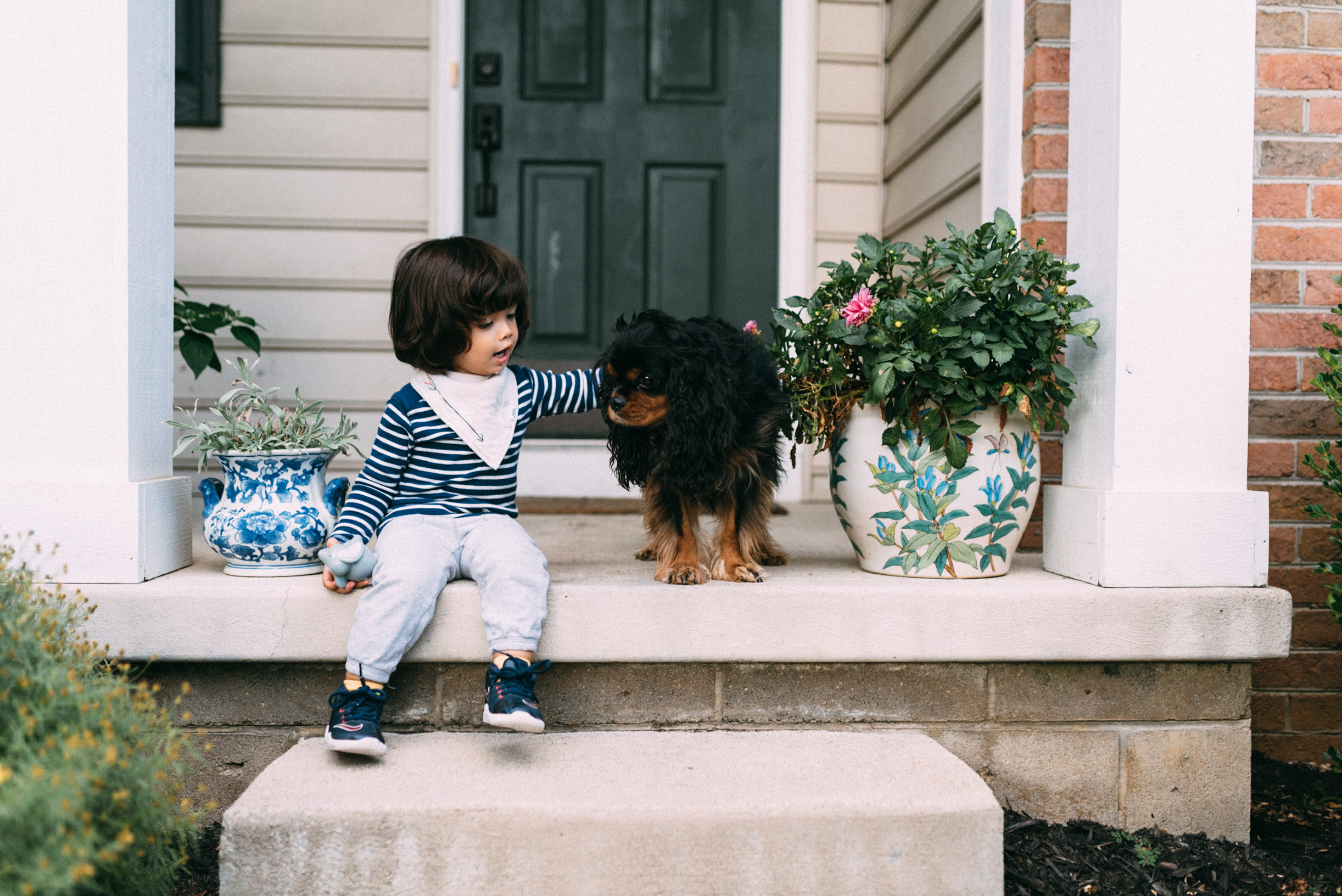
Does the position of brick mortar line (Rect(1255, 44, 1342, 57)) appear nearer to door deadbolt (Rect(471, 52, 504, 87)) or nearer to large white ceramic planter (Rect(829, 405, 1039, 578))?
large white ceramic planter (Rect(829, 405, 1039, 578))

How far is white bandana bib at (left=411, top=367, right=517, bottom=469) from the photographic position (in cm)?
202

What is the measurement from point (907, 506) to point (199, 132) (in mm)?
3215

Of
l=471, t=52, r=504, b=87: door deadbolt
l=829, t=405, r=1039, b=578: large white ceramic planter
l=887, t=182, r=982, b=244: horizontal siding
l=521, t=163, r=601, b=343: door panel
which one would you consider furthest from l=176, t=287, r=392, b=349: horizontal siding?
l=829, t=405, r=1039, b=578: large white ceramic planter

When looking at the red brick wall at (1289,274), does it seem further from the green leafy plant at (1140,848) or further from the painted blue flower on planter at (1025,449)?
the green leafy plant at (1140,848)

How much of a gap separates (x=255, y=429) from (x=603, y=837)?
1160 mm

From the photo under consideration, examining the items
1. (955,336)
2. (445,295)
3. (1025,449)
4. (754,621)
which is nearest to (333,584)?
(445,295)

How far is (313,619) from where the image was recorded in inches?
73.3

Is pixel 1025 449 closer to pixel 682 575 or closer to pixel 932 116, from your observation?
pixel 682 575

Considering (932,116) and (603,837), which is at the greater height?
(932,116)

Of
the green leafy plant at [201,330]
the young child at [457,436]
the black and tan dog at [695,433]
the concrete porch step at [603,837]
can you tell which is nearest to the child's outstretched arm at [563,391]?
the young child at [457,436]

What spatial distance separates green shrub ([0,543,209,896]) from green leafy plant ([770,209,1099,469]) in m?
1.50

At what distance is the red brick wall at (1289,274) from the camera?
7.88 ft

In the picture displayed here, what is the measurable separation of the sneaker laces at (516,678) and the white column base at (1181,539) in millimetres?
1226

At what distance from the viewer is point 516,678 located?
1.74m
